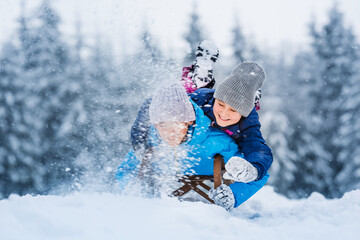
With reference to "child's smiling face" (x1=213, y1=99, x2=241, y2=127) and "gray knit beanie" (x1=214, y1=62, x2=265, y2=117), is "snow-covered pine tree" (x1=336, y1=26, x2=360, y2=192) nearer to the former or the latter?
"gray knit beanie" (x1=214, y1=62, x2=265, y2=117)

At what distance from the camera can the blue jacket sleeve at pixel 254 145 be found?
2.68m

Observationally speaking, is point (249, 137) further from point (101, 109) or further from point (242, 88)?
point (101, 109)

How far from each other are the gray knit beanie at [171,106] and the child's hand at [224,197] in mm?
671

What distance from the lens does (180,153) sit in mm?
2832

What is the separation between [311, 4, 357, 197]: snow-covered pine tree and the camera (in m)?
10.4

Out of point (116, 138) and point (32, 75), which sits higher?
point (32, 75)

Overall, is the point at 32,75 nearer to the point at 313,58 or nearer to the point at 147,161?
→ the point at 147,161

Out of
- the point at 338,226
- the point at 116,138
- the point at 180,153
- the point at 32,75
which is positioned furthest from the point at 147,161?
the point at 32,75

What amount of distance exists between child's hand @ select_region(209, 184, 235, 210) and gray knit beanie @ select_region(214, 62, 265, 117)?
2.35ft

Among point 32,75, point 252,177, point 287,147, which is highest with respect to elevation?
point 252,177

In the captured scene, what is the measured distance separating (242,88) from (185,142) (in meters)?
0.76

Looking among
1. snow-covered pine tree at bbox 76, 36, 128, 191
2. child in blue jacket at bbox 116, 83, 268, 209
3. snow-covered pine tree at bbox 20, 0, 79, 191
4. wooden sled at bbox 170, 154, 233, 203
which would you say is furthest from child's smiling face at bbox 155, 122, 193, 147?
snow-covered pine tree at bbox 20, 0, 79, 191

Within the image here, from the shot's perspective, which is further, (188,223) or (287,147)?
(287,147)

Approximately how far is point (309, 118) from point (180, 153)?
9785 millimetres
